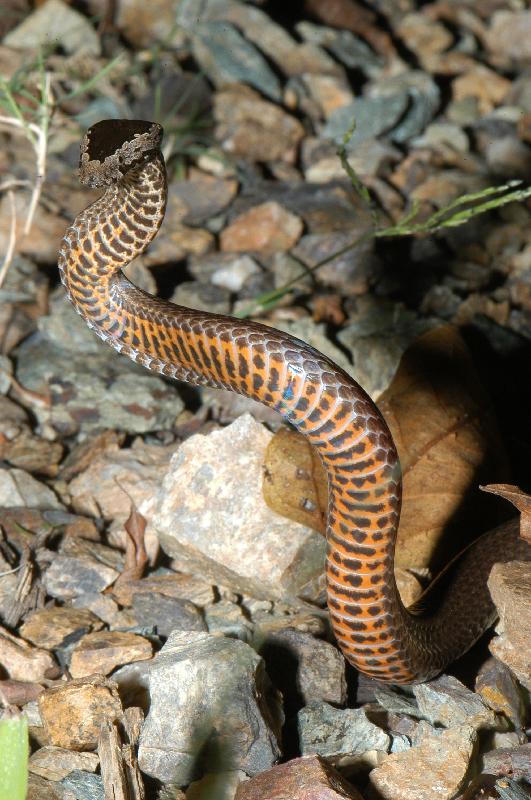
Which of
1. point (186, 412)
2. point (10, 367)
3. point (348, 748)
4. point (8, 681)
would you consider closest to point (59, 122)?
point (10, 367)

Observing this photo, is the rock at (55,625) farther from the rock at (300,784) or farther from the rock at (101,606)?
the rock at (300,784)

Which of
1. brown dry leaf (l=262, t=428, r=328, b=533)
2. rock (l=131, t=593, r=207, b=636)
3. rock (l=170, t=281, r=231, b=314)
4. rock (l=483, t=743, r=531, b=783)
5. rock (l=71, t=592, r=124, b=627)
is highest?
brown dry leaf (l=262, t=428, r=328, b=533)

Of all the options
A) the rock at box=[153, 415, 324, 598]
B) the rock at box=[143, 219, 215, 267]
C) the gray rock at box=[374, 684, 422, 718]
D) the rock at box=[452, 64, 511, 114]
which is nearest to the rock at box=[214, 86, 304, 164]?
the rock at box=[143, 219, 215, 267]

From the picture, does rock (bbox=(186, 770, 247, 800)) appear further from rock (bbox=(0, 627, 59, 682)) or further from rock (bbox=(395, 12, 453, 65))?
rock (bbox=(395, 12, 453, 65))

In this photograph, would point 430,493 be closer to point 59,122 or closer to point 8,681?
point 8,681

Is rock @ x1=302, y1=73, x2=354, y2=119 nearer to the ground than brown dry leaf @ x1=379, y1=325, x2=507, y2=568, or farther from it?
farther from it

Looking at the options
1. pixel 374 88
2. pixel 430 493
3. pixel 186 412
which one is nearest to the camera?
pixel 430 493
